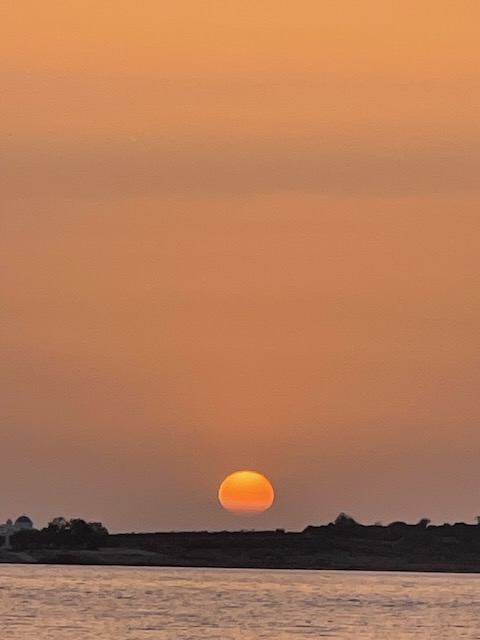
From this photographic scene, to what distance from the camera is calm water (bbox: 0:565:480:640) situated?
2442 inches

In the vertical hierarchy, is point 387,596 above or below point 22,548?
below

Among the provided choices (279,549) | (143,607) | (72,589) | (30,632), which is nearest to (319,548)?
(279,549)

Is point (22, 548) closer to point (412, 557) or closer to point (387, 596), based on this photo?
point (412, 557)

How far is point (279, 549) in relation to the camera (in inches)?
5955

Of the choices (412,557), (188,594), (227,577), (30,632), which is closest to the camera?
(30,632)

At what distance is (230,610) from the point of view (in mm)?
74438

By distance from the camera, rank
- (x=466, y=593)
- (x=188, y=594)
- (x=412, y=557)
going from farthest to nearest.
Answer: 1. (x=412, y=557)
2. (x=466, y=593)
3. (x=188, y=594)

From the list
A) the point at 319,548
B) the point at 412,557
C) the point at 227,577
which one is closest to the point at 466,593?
the point at 227,577

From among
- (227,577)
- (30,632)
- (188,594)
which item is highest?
(227,577)

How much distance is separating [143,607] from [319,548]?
75.3m

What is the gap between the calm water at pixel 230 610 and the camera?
6203 cm

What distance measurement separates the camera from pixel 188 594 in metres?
89.2

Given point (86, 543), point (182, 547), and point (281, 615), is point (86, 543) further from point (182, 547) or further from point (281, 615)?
point (281, 615)

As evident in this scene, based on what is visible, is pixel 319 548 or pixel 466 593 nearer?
pixel 466 593
